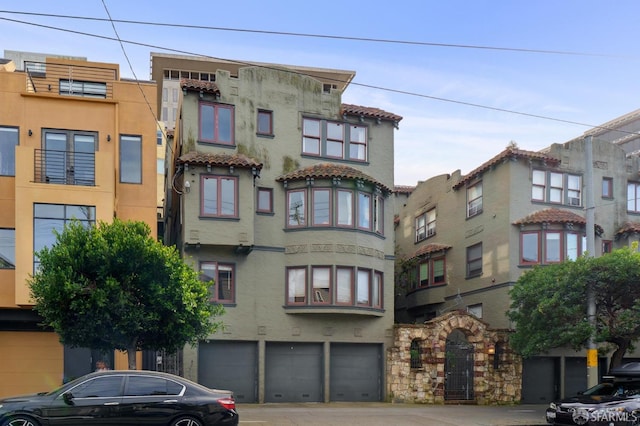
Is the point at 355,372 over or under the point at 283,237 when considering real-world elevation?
under

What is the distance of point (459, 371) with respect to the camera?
84.5 feet

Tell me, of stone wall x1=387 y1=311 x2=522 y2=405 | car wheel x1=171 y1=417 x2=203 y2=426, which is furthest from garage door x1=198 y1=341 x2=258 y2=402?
car wheel x1=171 y1=417 x2=203 y2=426

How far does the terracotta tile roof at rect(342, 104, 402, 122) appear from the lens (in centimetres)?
2678

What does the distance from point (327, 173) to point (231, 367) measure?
8144mm

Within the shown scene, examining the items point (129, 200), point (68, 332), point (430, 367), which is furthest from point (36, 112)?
point (430, 367)

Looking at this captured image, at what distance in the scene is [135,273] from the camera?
16.8 m

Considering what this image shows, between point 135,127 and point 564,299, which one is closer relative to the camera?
point 564,299

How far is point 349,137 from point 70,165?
10876mm

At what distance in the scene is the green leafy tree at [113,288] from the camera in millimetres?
16219

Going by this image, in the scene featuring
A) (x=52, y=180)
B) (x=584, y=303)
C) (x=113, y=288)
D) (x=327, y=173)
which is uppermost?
(x=327, y=173)

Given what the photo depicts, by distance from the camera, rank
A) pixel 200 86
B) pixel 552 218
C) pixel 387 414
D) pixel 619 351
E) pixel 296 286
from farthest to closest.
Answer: pixel 552 218 < pixel 296 286 < pixel 200 86 < pixel 619 351 < pixel 387 414

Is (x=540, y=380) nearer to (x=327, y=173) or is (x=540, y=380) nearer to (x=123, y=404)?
(x=327, y=173)

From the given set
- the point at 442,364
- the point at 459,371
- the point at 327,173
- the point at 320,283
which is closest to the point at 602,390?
the point at 442,364

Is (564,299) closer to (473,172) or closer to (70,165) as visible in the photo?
(473,172)
